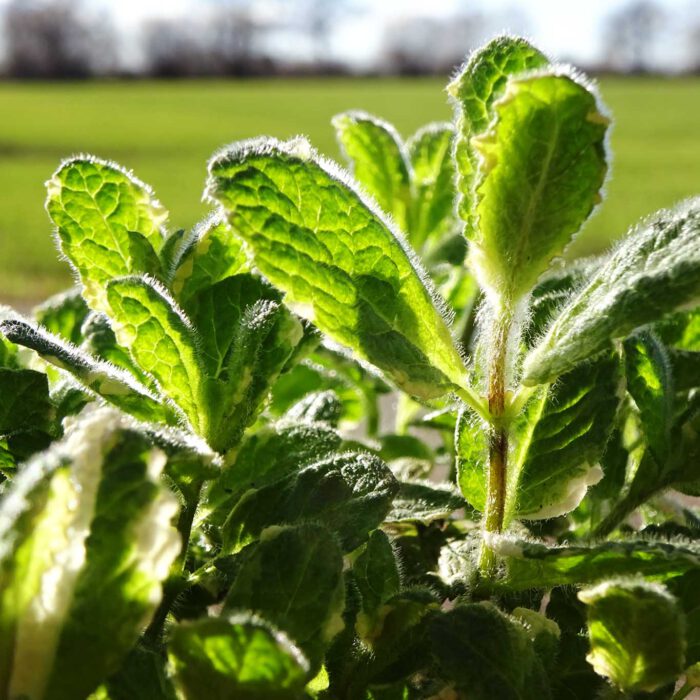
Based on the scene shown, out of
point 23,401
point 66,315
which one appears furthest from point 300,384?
point 23,401

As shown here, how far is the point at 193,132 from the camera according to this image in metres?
11.2

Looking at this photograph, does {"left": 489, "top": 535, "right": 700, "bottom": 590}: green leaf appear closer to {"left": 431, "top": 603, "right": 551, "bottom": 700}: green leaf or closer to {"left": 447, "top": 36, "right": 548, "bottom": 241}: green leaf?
{"left": 431, "top": 603, "right": 551, "bottom": 700}: green leaf

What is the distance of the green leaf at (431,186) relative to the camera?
0.71m

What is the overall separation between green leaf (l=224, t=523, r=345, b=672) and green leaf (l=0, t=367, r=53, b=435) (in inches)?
5.9

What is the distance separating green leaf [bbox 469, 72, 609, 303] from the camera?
0.30 m

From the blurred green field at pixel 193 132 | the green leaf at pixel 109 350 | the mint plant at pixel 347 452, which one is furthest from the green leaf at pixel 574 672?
the blurred green field at pixel 193 132

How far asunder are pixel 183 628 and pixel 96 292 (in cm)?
19

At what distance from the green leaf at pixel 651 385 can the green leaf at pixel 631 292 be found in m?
0.06

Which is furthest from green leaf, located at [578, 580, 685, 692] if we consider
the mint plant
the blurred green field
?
the blurred green field

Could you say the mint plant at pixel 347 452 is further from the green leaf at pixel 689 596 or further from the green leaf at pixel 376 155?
the green leaf at pixel 376 155

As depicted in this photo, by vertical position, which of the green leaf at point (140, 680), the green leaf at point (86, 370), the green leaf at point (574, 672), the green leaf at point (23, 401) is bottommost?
the green leaf at point (574, 672)

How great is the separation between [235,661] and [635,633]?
0.13 meters

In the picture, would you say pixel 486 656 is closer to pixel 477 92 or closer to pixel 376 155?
pixel 477 92

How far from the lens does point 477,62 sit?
371 mm
